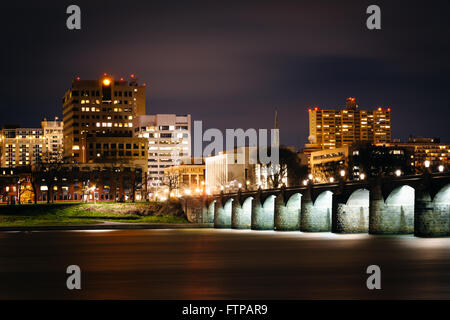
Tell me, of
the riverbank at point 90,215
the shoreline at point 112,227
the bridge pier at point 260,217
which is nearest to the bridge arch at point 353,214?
the bridge pier at point 260,217

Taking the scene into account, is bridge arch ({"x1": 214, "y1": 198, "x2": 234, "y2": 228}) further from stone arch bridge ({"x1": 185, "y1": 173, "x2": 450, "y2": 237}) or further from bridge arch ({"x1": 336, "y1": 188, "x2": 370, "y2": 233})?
bridge arch ({"x1": 336, "y1": 188, "x2": 370, "y2": 233})

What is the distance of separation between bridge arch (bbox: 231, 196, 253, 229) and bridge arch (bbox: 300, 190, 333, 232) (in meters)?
27.7

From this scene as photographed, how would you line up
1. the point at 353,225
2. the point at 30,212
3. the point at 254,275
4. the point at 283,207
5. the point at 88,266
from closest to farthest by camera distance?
the point at 254,275 < the point at 88,266 < the point at 353,225 < the point at 283,207 < the point at 30,212

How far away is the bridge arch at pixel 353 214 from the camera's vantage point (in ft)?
306

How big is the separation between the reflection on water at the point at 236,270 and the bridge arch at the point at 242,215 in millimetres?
53895

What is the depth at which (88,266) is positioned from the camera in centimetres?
5216

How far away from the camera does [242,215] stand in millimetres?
131250

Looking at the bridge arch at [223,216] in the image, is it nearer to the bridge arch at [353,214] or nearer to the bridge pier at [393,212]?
the bridge arch at [353,214]

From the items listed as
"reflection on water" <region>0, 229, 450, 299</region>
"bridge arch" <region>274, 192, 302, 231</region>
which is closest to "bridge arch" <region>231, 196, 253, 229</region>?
"bridge arch" <region>274, 192, 302, 231</region>

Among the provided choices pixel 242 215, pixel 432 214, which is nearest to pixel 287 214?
pixel 242 215

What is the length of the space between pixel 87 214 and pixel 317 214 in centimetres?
6818
